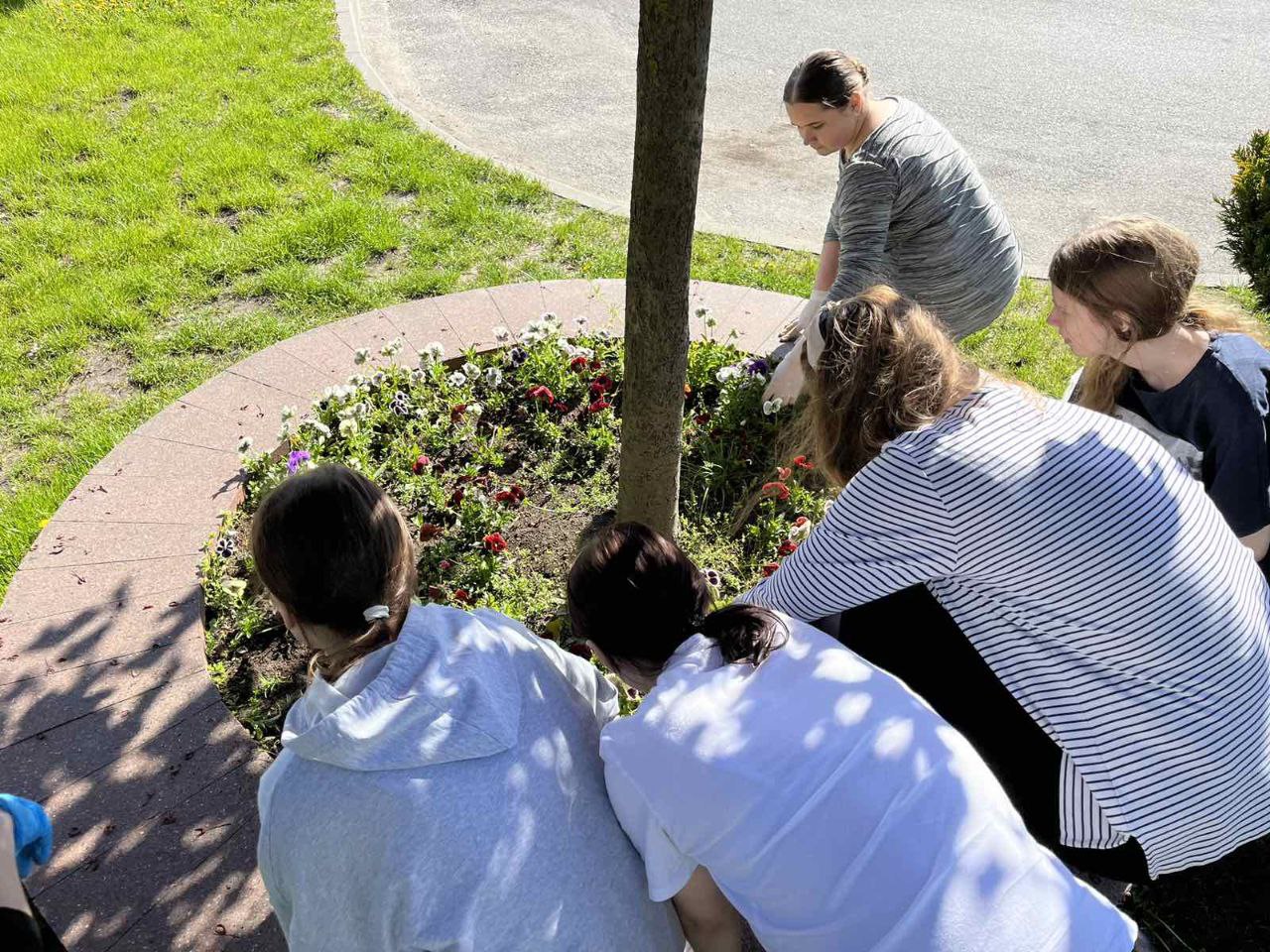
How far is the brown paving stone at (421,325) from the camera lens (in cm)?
433

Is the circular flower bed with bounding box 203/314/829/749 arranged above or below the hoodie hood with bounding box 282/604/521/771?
below

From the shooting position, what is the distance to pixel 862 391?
7.00 feet

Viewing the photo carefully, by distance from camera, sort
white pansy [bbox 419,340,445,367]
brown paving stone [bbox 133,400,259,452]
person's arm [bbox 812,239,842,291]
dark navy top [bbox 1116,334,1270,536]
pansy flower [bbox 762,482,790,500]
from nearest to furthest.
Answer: dark navy top [bbox 1116,334,1270,536], pansy flower [bbox 762,482,790,500], brown paving stone [bbox 133,400,259,452], person's arm [bbox 812,239,842,291], white pansy [bbox 419,340,445,367]

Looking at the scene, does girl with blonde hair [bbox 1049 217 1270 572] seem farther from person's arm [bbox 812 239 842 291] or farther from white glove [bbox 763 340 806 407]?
person's arm [bbox 812 239 842 291]

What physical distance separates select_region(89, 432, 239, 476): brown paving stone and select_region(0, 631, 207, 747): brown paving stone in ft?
2.92

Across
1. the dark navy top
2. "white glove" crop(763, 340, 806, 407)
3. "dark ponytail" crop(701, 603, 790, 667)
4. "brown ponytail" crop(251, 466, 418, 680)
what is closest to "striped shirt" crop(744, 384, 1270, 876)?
"dark ponytail" crop(701, 603, 790, 667)

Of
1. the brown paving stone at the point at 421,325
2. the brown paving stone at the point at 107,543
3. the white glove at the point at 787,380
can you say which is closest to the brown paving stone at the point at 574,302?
the brown paving stone at the point at 421,325

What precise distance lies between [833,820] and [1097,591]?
751 mm

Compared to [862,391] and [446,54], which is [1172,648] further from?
[446,54]

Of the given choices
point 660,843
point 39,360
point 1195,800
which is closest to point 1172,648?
point 1195,800

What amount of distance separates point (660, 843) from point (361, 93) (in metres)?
6.58

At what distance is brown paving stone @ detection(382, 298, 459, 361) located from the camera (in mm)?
4332

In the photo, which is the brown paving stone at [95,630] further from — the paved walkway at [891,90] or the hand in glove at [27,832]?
the paved walkway at [891,90]

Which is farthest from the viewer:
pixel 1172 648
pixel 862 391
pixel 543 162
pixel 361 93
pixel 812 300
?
pixel 361 93
